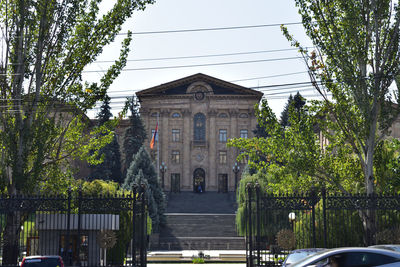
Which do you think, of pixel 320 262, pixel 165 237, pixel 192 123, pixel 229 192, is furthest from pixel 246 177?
→ pixel 320 262

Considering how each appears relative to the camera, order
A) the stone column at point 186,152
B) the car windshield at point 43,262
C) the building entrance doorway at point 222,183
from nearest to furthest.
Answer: the car windshield at point 43,262, the building entrance doorway at point 222,183, the stone column at point 186,152

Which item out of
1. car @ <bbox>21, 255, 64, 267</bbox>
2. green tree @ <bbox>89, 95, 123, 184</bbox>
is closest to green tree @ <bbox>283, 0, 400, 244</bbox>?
car @ <bbox>21, 255, 64, 267</bbox>

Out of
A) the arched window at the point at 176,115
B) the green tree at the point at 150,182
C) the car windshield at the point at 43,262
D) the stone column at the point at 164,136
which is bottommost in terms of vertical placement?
the car windshield at the point at 43,262

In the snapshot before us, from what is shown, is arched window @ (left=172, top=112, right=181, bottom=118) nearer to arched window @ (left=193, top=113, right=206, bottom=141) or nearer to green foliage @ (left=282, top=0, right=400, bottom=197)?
arched window @ (left=193, top=113, right=206, bottom=141)

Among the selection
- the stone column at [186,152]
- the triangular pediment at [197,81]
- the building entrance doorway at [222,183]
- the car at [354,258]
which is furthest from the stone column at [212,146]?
the car at [354,258]

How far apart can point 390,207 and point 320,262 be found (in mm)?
6074

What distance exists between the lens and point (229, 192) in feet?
201

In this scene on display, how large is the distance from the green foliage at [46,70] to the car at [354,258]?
9.51 meters

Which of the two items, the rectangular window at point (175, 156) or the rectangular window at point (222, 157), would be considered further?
the rectangular window at point (222, 157)

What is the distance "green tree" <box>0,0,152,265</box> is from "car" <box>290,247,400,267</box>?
946 centimetres

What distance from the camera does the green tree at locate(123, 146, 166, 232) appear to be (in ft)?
140

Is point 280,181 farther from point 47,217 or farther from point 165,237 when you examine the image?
point 165,237

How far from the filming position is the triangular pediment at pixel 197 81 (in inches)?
2450

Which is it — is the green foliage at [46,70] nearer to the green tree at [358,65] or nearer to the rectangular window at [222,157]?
the green tree at [358,65]
